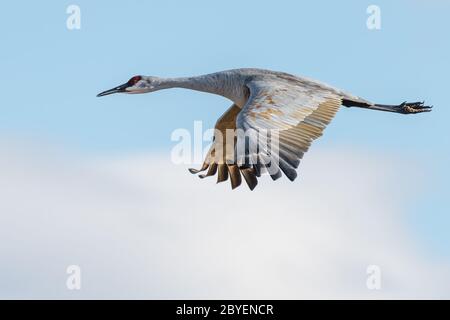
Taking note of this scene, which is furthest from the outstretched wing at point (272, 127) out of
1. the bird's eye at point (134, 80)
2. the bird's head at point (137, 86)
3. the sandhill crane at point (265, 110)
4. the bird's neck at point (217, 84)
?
the bird's eye at point (134, 80)

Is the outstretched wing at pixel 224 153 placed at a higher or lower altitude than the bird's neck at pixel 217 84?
lower

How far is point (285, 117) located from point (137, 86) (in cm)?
594

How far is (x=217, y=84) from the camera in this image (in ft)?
89.4

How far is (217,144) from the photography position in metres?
28.0

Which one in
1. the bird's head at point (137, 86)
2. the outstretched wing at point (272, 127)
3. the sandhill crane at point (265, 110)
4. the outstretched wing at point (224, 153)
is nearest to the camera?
the outstretched wing at point (272, 127)

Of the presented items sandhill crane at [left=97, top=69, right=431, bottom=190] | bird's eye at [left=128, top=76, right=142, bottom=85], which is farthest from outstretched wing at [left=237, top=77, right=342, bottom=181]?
bird's eye at [left=128, top=76, right=142, bottom=85]

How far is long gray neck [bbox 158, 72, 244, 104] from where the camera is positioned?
88.0ft

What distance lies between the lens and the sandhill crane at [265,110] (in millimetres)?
22531

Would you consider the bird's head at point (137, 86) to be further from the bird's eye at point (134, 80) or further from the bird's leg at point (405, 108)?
the bird's leg at point (405, 108)

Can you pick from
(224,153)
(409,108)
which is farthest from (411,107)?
(224,153)

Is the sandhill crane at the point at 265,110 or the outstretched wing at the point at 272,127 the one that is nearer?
the outstretched wing at the point at 272,127

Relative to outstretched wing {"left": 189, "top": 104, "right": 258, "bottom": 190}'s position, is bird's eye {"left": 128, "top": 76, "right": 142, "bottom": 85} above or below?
above

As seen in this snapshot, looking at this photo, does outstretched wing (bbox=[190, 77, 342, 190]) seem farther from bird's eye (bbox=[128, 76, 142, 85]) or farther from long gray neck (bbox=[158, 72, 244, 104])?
bird's eye (bbox=[128, 76, 142, 85])

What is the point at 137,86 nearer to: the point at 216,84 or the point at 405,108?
the point at 216,84
